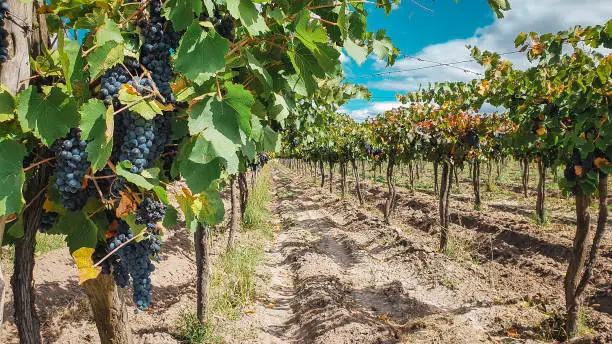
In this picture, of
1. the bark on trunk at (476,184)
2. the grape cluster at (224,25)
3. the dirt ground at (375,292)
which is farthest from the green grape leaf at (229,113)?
the bark on trunk at (476,184)

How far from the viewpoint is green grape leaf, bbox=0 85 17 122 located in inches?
52.2

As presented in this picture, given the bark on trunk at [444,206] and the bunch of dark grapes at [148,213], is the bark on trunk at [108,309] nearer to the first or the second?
the bunch of dark grapes at [148,213]

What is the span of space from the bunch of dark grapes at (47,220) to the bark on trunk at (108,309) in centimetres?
46

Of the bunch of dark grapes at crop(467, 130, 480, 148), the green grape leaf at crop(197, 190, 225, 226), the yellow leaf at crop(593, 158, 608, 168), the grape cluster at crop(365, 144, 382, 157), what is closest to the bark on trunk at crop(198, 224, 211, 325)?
the green grape leaf at crop(197, 190, 225, 226)

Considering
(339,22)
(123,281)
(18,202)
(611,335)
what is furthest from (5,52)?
(611,335)

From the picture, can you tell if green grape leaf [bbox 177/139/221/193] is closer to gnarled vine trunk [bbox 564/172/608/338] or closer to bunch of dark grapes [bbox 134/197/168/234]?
bunch of dark grapes [bbox 134/197/168/234]

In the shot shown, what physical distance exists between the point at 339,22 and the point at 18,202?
1.27 m

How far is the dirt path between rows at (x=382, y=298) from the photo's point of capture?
5.36 m

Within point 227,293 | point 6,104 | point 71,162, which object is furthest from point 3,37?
point 227,293

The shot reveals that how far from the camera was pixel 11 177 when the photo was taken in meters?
1.32

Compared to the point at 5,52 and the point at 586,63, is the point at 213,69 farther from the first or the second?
the point at 586,63

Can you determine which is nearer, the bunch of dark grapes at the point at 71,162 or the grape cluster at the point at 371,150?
the bunch of dark grapes at the point at 71,162

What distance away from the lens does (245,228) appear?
1153 cm

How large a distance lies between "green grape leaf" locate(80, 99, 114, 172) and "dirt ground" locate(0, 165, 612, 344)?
3836 millimetres
